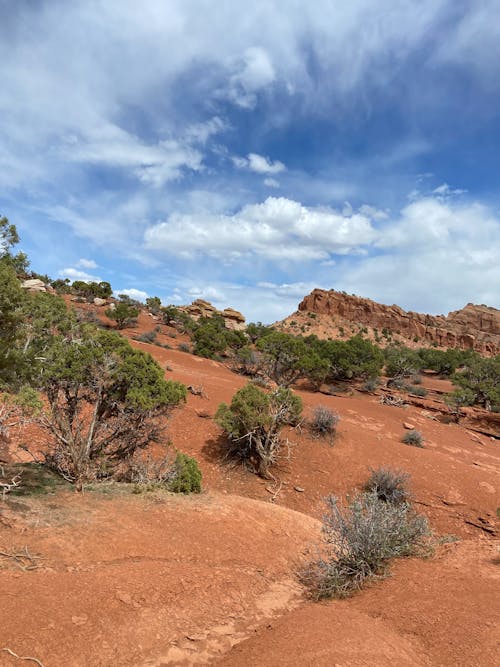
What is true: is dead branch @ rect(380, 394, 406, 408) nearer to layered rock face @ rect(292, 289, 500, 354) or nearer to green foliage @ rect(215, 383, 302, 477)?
green foliage @ rect(215, 383, 302, 477)

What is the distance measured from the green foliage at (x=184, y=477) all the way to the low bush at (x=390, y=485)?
5.43m

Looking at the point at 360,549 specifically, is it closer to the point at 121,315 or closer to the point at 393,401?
the point at 393,401

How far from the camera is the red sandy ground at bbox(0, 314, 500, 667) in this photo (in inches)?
141

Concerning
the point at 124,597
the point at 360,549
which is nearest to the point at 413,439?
the point at 360,549

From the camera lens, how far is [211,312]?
63.5 m

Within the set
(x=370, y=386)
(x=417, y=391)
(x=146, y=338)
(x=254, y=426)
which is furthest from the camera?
(x=146, y=338)

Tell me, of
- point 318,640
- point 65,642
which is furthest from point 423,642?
point 65,642

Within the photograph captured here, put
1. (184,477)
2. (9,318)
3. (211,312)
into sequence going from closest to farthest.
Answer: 1. (9,318)
2. (184,477)
3. (211,312)

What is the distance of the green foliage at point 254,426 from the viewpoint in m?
12.0

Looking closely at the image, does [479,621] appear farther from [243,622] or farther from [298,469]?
[298,469]

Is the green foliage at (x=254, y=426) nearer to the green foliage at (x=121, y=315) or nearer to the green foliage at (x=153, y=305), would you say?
the green foliage at (x=121, y=315)

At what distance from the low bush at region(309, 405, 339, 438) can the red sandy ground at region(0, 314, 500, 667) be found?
5.24m

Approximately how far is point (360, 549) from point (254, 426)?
6.77 m

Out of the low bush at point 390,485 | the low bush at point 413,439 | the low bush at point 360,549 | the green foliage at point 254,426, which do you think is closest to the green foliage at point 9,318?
the low bush at point 360,549
